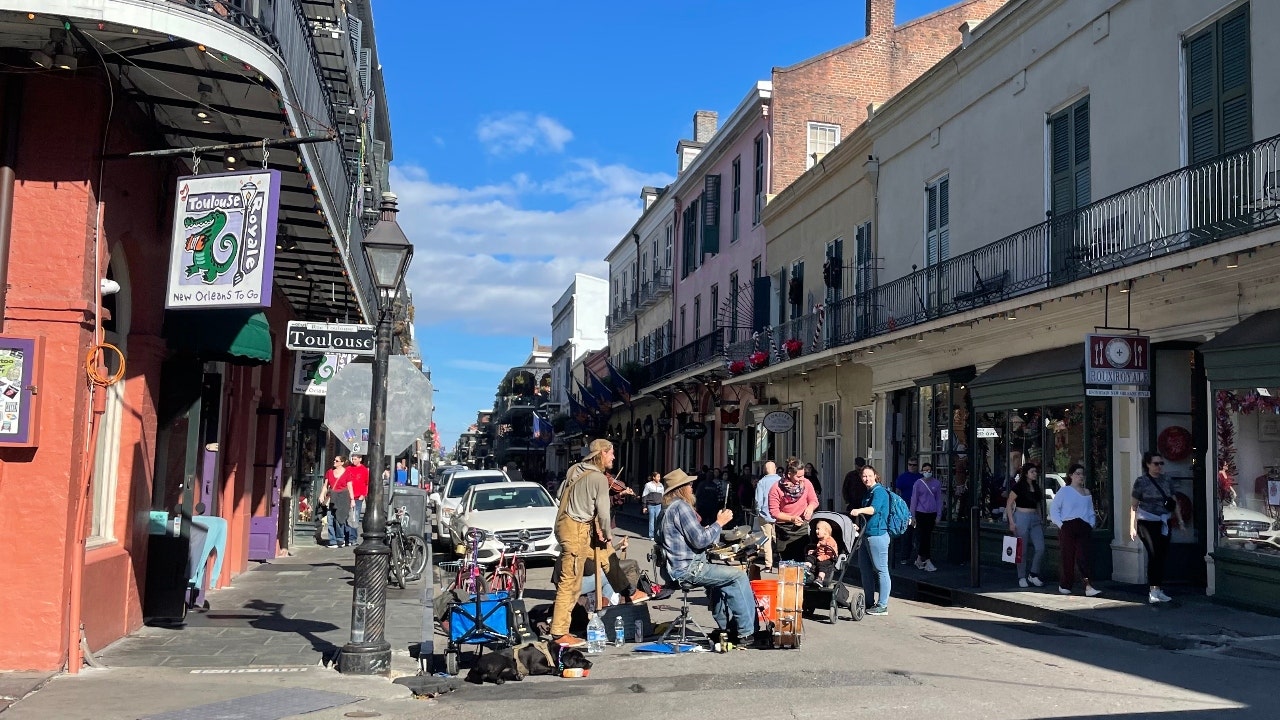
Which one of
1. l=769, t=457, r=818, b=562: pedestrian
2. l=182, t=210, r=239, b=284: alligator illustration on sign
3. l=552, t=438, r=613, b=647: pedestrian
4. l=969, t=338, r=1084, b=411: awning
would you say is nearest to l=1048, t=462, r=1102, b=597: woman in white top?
l=969, t=338, r=1084, b=411: awning

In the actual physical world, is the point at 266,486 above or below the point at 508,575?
above

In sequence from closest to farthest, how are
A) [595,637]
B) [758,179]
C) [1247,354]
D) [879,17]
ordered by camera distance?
1. [595,637]
2. [1247,354]
3. [879,17]
4. [758,179]

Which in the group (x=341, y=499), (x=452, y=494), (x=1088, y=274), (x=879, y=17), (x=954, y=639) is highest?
(x=879, y=17)

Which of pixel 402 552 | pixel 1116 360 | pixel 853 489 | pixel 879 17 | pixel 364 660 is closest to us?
pixel 364 660

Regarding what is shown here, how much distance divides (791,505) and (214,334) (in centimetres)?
755

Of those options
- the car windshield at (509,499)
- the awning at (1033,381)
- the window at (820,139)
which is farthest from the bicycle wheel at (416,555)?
the window at (820,139)

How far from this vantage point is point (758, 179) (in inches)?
1281

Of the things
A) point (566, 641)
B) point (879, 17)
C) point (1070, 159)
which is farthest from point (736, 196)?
point (566, 641)

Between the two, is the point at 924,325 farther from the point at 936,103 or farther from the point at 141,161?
the point at 141,161

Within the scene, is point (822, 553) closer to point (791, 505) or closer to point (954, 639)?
point (954, 639)

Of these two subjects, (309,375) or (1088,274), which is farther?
(309,375)

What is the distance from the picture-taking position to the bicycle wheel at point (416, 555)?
1726 cm

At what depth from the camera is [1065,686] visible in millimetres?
8336

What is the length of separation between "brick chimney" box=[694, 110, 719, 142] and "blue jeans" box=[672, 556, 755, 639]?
40495 mm
